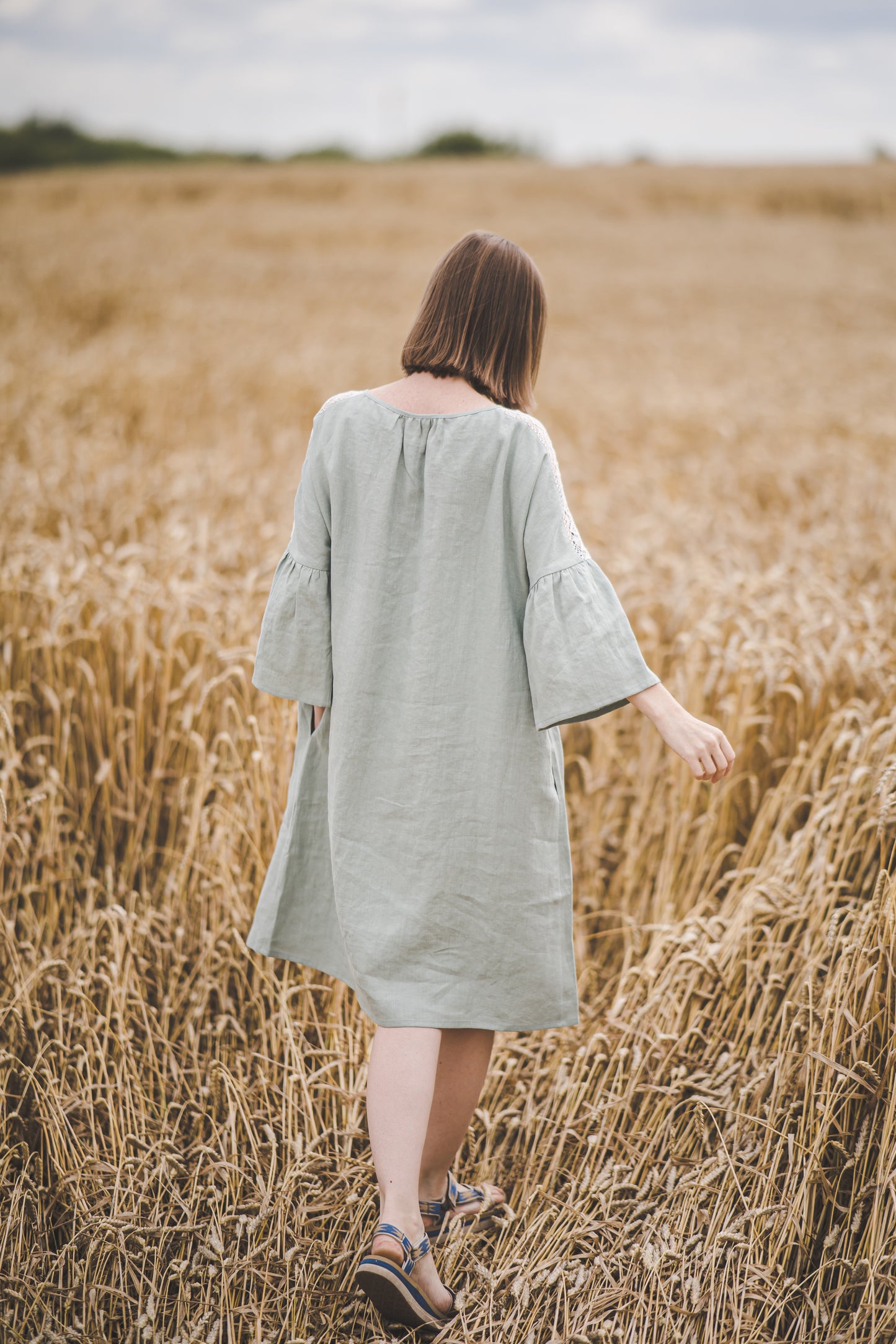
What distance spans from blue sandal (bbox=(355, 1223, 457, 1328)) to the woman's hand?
743 millimetres

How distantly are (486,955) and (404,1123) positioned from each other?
0.82 ft

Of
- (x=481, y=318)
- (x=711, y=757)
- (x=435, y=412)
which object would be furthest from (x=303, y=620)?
(x=711, y=757)

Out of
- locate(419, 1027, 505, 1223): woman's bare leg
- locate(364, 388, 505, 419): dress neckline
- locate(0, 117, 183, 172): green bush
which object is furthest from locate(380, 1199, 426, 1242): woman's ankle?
locate(0, 117, 183, 172): green bush

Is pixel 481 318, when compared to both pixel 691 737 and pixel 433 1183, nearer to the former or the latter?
pixel 691 737

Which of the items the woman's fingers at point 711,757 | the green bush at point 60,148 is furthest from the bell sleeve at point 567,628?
the green bush at point 60,148

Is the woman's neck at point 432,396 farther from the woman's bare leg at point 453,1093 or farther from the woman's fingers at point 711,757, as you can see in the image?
the woman's bare leg at point 453,1093

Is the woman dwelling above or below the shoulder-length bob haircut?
below

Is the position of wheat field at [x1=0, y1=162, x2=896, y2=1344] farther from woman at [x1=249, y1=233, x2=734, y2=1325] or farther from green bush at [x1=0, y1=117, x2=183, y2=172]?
green bush at [x1=0, y1=117, x2=183, y2=172]

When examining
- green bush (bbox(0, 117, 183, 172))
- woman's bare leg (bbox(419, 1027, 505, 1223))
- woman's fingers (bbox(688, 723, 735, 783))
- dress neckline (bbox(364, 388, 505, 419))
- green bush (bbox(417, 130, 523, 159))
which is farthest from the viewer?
green bush (bbox(417, 130, 523, 159))

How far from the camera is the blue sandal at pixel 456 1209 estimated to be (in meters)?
1.48

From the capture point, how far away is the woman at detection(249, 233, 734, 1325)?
1314 mm

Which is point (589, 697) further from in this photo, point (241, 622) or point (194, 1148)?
point (241, 622)

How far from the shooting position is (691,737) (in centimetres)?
123

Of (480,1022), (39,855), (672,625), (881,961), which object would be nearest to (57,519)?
(39,855)
